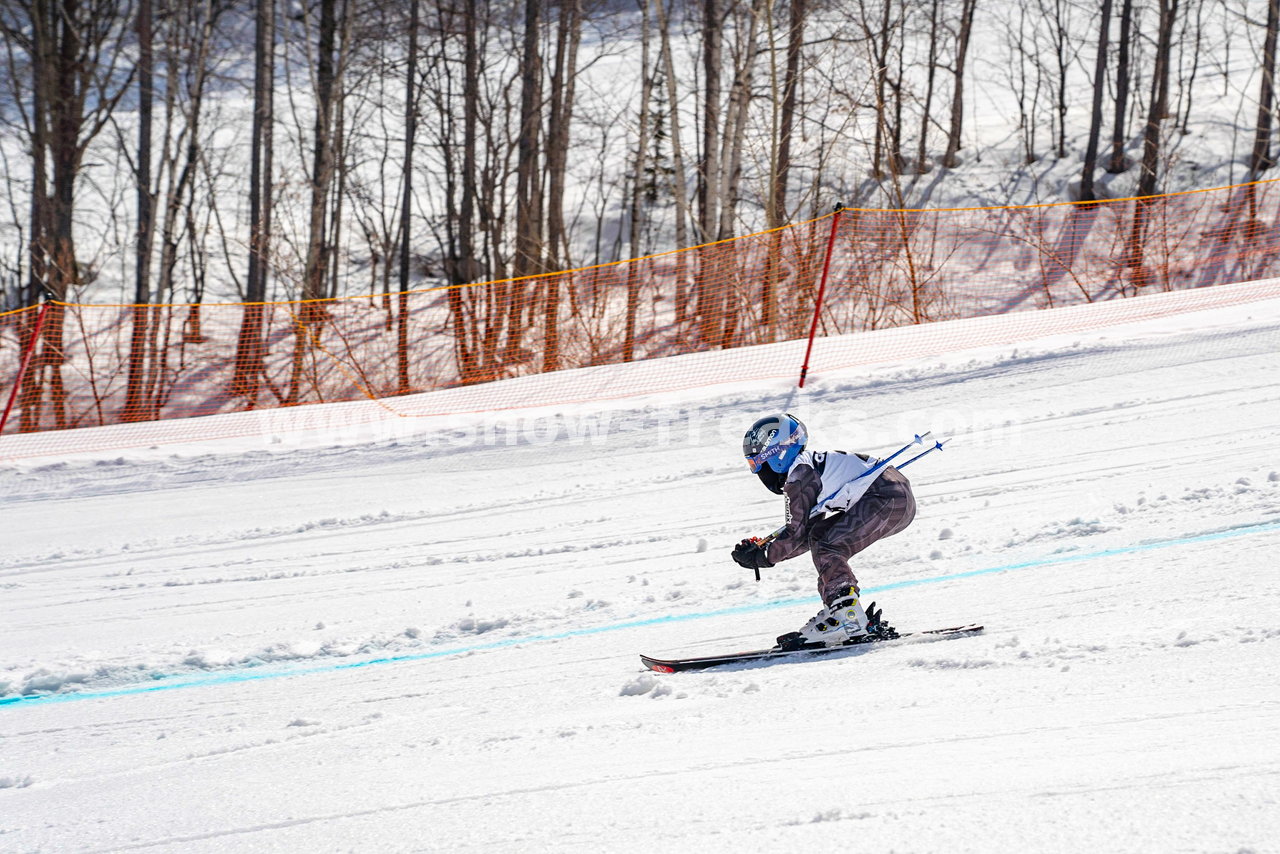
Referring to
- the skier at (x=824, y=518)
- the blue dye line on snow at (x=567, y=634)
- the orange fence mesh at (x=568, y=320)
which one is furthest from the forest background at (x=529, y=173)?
the skier at (x=824, y=518)

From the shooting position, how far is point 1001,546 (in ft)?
22.3

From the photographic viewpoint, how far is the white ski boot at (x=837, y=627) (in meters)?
5.27

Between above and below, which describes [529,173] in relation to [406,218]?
above

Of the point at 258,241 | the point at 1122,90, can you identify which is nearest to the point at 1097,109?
the point at 1122,90

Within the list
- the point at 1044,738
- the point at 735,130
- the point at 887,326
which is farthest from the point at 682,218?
the point at 1044,738

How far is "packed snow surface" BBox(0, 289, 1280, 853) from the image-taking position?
3.60m

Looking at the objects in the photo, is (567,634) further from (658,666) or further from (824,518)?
(824,518)

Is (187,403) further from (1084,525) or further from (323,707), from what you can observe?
(1084,525)

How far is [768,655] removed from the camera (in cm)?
529

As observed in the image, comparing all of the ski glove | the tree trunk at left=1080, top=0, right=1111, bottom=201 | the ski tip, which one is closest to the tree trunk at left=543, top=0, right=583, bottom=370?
the tree trunk at left=1080, top=0, right=1111, bottom=201

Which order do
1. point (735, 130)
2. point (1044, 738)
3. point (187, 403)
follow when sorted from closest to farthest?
1. point (1044, 738)
2. point (187, 403)
3. point (735, 130)

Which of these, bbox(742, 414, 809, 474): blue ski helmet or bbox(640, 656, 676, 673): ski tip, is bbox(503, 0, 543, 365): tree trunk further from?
bbox(640, 656, 676, 673): ski tip

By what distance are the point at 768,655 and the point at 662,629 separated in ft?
3.08

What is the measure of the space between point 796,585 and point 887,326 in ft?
27.4
